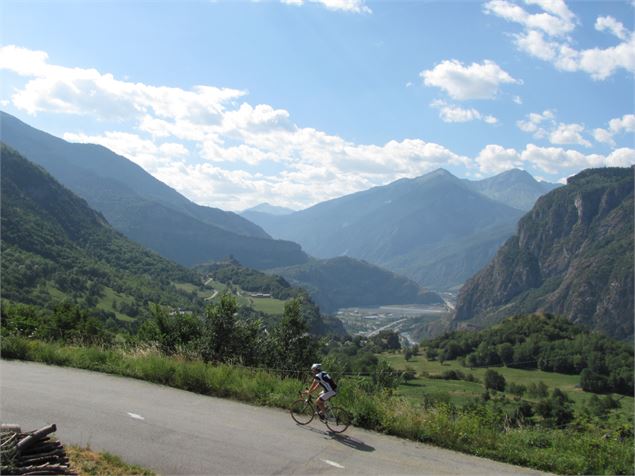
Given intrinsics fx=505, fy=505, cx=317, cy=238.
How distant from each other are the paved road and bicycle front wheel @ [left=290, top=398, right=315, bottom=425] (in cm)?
24

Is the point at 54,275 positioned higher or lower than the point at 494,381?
higher

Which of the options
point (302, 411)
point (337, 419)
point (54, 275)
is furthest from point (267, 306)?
point (337, 419)

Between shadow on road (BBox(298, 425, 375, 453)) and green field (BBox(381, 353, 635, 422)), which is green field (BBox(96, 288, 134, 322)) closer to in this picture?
green field (BBox(381, 353, 635, 422))

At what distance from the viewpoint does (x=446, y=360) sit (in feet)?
437

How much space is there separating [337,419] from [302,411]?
108 centimetres

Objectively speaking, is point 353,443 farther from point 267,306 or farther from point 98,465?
point 267,306

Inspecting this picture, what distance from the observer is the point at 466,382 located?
108 m

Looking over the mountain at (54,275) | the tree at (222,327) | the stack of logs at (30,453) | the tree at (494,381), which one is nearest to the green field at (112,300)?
the mountain at (54,275)

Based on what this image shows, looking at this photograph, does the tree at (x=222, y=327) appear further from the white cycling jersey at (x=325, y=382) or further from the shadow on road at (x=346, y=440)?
the shadow on road at (x=346, y=440)

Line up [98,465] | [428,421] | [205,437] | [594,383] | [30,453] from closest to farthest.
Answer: [30,453], [98,465], [205,437], [428,421], [594,383]

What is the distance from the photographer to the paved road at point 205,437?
9.23m

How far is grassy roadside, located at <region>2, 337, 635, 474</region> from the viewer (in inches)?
404

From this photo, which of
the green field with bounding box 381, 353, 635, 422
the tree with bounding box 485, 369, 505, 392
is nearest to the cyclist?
the green field with bounding box 381, 353, 635, 422

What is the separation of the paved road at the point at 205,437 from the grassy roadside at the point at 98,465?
1.15 ft
